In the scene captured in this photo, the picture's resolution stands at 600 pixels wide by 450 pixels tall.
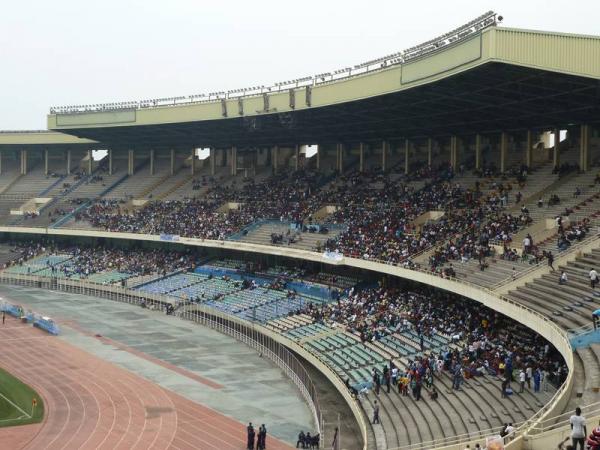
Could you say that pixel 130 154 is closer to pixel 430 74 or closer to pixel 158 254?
pixel 158 254

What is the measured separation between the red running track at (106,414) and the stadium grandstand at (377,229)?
125 inches

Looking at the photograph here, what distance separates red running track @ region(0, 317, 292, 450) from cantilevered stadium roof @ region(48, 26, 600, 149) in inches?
647

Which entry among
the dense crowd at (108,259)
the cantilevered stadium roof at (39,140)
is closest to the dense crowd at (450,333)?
the dense crowd at (108,259)

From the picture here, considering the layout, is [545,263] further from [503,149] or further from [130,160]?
[130,160]

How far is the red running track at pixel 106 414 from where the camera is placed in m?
25.2

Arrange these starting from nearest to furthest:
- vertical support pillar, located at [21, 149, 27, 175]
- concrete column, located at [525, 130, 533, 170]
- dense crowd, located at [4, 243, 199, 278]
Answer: concrete column, located at [525, 130, 533, 170]
dense crowd, located at [4, 243, 199, 278]
vertical support pillar, located at [21, 149, 27, 175]

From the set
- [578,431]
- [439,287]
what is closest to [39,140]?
[439,287]

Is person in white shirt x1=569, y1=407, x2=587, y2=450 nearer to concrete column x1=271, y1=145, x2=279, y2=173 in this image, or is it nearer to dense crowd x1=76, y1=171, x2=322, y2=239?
dense crowd x1=76, y1=171, x2=322, y2=239

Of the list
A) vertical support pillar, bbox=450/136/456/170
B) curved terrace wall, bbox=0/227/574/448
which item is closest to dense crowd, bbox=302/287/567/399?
curved terrace wall, bbox=0/227/574/448

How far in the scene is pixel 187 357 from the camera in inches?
1471

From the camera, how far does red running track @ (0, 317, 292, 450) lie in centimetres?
2519

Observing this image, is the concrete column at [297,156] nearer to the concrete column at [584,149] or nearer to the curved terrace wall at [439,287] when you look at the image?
the curved terrace wall at [439,287]

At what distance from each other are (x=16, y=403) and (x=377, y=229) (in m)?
21.7

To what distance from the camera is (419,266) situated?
34062mm
